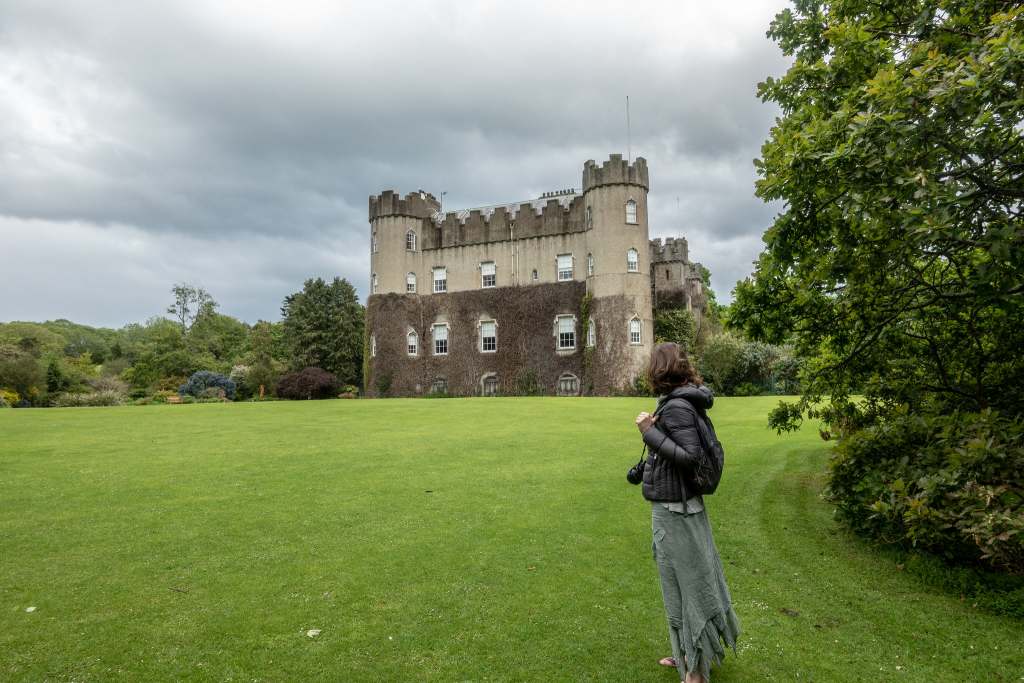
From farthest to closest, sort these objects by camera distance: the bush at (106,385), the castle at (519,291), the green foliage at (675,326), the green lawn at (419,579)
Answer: the bush at (106,385) → the green foliage at (675,326) → the castle at (519,291) → the green lawn at (419,579)

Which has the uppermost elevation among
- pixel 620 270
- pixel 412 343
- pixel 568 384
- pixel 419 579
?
pixel 620 270

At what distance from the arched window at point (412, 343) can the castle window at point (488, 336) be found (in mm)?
4655

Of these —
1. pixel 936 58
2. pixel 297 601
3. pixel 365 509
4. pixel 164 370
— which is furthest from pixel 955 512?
pixel 164 370

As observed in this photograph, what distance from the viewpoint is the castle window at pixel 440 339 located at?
43219 mm

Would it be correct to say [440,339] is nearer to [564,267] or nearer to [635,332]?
[564,267]

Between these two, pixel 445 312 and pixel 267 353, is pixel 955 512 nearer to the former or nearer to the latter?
pixel 445 312

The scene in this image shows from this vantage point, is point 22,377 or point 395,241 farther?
point 395,241

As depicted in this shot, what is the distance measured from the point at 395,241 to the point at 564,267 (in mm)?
12149

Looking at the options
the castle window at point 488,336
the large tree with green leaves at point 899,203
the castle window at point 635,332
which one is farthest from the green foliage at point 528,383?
the large tree with green leaves at point 899,203

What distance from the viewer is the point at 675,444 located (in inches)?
167

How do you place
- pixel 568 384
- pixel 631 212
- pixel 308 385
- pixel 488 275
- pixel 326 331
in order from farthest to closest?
pixel 326 331 → pixel 488 275 → pixel 568 384 → pixel 308 385 → pixel 631 212

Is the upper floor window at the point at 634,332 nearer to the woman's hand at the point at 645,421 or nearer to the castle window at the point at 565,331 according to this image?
the castle window at the point at 565,331

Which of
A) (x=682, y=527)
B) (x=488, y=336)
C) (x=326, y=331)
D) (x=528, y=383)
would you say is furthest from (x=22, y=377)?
(x=682, y=527)

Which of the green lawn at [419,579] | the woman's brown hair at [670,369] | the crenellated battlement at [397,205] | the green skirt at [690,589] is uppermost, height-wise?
the crenellated battlement at [397,205]
